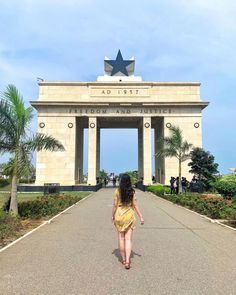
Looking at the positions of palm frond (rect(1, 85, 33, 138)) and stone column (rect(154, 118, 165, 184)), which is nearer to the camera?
palm frond (rect(1, 85, 33, 138))

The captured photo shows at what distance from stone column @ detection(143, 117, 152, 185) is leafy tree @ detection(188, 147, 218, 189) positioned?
39.7 feet

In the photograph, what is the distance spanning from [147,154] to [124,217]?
40266 mm

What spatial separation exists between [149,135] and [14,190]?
113 ft

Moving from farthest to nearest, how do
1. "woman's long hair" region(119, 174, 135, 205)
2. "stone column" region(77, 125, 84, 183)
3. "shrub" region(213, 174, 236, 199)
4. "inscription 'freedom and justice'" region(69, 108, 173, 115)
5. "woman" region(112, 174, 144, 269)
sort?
"stone column" region(77, 125, 84, 183) < "inscription 'freedom and justice'" region(69, 108, 173, 115) < "shrub" region(213, 174, 236, 199) < "woman's long hair" region(119, 174, 135, 205) < "woman" region(112, 174, 144, 269)

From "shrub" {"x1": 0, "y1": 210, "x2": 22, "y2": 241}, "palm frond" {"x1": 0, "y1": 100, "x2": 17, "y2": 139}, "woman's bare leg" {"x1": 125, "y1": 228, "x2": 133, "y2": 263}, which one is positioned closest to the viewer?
"woman's bare leg" {"x1": 125, "y1": 228, "x2": 133, "y2": 263}

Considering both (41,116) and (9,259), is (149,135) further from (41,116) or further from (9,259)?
(9,259)

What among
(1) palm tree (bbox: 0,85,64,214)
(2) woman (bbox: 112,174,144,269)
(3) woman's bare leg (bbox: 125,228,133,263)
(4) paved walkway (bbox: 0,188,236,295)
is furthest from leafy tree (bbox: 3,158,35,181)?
(3) woman's bare leg (bbox: 125,228,133,263)

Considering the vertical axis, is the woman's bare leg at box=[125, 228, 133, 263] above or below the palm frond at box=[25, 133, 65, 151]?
below

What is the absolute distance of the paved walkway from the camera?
17.6ft

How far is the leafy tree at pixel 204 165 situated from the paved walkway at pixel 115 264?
23.5 m

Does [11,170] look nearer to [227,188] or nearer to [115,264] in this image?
[115,264]

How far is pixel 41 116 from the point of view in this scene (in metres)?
46.6

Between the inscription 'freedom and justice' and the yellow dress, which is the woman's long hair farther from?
the inscription 'freedom and justice'

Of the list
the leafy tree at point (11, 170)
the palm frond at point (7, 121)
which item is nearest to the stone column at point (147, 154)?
the leafy tree at point (11, 170)
